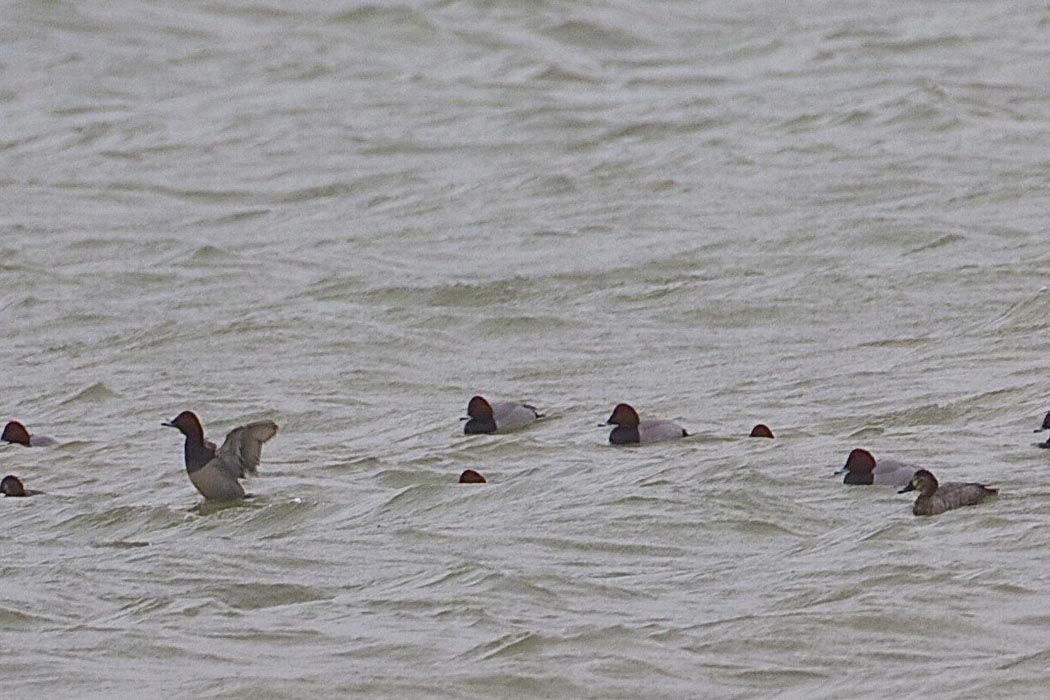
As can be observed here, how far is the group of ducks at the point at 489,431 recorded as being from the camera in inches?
373

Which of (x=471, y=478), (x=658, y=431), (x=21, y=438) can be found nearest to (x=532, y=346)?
→ (x=658, y=431)

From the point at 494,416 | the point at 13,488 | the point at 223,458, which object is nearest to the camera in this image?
the point at 223,458

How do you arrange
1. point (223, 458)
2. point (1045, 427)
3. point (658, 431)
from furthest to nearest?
point (658, 431)
point (1045, 427)
point (223, 458)

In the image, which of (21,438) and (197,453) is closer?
(197,453)

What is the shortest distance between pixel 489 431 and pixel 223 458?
1.39 m

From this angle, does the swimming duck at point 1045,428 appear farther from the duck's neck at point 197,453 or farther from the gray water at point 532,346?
the duck's neck at point 197,453

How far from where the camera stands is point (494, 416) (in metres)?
11.7

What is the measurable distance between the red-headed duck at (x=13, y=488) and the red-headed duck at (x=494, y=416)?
193 centimetres

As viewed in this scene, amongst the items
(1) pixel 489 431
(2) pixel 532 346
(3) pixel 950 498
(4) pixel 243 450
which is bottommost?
(2) pixel 532 346

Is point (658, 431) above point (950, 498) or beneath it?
beneath

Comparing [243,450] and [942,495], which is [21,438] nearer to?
[243,450]

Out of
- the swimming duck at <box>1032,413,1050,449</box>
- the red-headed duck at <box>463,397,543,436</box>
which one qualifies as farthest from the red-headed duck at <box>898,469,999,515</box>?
the red-headed duck at <box>463,397,543,436</box>

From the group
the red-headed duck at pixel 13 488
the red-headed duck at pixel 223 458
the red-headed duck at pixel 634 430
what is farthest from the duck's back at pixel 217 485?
the red-headed duck at pixel 634 430

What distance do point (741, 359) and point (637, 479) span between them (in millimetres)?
3016
